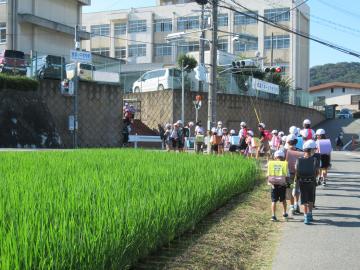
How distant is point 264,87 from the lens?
3388 centimetres

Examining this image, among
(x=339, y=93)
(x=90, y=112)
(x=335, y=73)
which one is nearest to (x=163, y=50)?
(x=339, y=93)

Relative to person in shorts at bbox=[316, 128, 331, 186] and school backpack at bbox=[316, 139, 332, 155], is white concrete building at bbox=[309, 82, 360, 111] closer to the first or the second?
person in shorts at bbox=[316, 128, 331, 186]

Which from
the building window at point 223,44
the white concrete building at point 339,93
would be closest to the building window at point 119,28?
the building window at point 223,44

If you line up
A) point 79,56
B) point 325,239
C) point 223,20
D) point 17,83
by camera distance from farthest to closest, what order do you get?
point 223,20 → point 17,83 → point 79,56 → point 325,239

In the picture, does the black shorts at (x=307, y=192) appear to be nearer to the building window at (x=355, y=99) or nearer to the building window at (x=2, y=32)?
the building window at (x=2, y=32)

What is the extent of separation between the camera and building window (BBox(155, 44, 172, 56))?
6060 centimetres

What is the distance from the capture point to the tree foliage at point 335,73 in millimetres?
109562

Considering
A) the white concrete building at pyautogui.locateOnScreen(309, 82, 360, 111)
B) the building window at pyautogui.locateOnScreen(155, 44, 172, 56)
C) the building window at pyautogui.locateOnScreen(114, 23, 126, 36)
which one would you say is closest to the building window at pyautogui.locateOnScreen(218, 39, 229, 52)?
the building window at pyautogui.locateOnScreen(155, 44, 172, 56)

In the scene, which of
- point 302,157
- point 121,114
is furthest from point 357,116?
point 302,157

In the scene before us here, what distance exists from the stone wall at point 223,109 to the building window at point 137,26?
89.9 ft

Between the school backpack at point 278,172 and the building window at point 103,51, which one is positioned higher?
the building window at point 103,51

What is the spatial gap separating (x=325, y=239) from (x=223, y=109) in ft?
83.9

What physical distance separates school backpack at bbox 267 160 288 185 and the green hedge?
16.7 m

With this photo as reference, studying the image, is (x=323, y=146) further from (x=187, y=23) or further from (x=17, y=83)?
(x=187, y=23)
